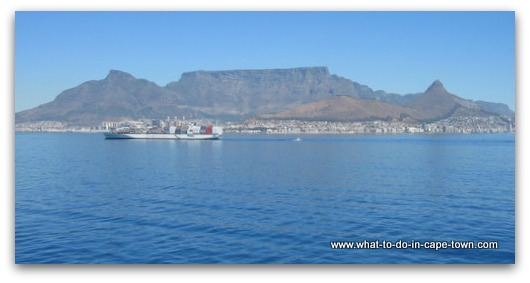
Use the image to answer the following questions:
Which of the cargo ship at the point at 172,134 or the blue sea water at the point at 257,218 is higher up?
the cargo ship at the point at 172,134

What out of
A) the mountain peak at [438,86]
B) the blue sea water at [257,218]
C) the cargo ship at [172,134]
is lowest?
the blue sea water at [257,218]

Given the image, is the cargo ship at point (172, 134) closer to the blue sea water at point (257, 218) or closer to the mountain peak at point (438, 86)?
the mountain peak at point (438, 86)

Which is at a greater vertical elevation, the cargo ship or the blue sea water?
the cargo ship

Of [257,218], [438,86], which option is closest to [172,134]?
[438,86]

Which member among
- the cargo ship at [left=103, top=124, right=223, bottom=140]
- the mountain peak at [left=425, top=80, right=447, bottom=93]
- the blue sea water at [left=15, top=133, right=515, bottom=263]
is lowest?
the blue sea water at [left=15, top=133, right=515, bottom=263]

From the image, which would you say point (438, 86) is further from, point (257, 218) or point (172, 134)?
point (172, 134)

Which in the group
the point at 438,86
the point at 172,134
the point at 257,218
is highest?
the point at 438,86

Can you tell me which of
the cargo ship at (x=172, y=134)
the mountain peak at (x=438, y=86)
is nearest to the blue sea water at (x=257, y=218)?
the mountain peak at (x=438, y=86)

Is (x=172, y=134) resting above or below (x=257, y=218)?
above

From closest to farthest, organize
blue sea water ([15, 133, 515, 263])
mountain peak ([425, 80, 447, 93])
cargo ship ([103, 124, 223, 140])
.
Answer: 1. blue sea water ([15, 133, 515, 263])
2. mountain peak ([425, 80, 447, 93])
3. cargo ship ([103, 124, 223, 140])

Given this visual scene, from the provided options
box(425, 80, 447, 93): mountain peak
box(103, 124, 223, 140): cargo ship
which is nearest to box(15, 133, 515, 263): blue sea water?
box(425, 80, 447, 93): mountain peak

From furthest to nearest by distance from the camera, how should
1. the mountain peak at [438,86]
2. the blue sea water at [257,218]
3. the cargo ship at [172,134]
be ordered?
the cargo ship at [172,134]
the mountain peak at [438,86]
the blue sea water at [257,218]

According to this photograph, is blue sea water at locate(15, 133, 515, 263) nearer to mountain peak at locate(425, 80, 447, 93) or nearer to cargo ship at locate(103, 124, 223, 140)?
mountain peak at locate(425, 80, 447, 93)

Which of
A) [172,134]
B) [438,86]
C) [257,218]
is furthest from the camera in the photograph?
[172,134]
